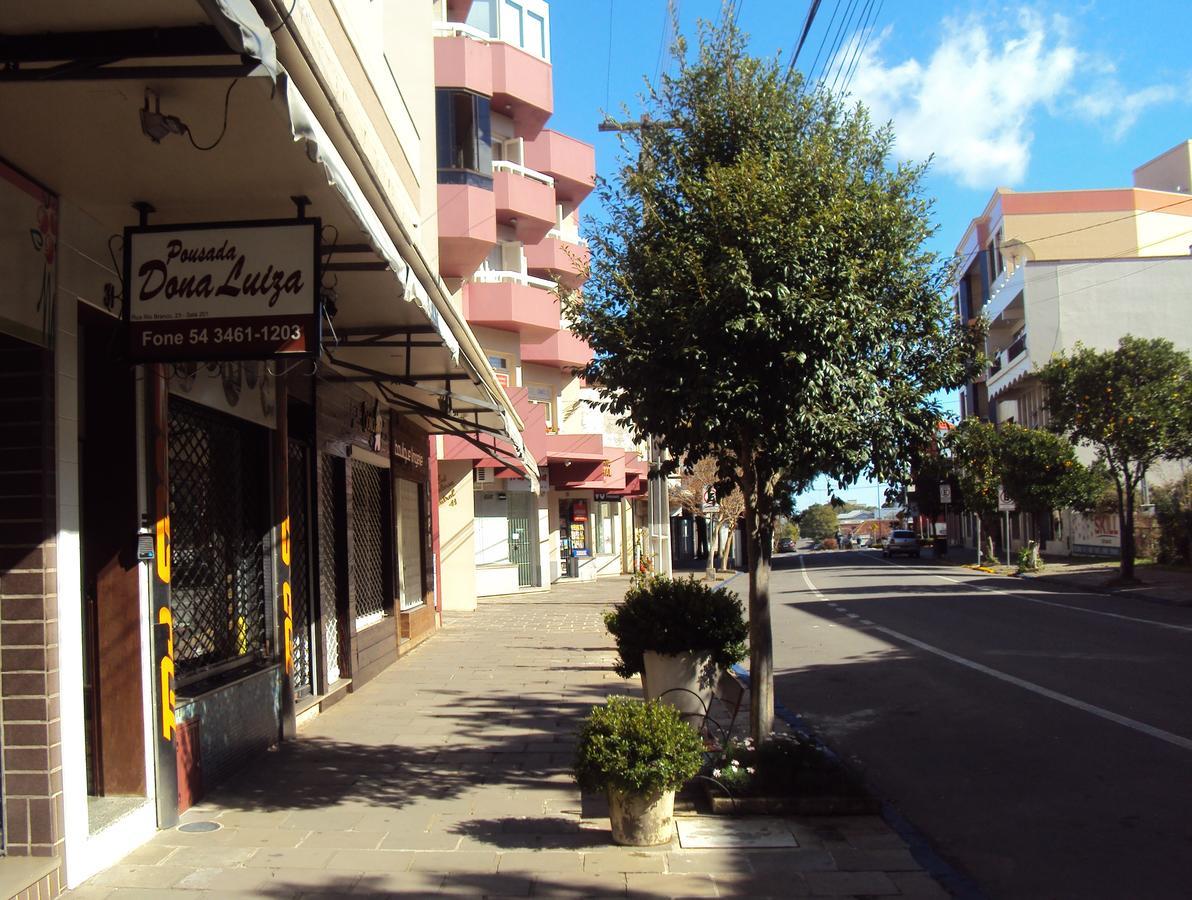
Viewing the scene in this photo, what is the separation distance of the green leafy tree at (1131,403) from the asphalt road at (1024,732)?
637cm

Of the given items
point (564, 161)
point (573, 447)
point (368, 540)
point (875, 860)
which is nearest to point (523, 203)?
point (564, 161)

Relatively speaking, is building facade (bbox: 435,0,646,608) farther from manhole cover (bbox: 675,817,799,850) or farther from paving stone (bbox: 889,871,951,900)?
paving stone (bbox: 889,871,951,900)

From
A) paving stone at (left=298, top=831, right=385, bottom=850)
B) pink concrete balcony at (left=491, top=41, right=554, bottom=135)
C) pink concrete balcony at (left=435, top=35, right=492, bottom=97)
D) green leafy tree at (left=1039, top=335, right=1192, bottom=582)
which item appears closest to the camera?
paving stone at (left=298, top=831, right=385, bottom=850)

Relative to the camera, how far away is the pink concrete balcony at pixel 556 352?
3034 centimetres

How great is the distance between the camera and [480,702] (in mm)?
10930

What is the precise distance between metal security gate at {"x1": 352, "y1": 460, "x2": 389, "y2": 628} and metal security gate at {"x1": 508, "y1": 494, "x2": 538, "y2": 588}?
1352cm

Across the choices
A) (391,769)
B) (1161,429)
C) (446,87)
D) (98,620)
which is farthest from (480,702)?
(1161,429)

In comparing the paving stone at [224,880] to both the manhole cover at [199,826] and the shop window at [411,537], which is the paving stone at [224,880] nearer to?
the manhole cover at [199,826]

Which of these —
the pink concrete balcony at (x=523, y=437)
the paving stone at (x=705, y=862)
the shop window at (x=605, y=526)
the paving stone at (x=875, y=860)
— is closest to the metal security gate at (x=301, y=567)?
the paving stone at (x=705, y=862)

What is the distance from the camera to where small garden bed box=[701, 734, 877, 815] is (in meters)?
6.47

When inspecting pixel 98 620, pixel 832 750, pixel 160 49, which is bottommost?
pixel 832 750

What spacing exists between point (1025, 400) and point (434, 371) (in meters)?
46.5

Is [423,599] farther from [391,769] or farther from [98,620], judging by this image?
[98,620]

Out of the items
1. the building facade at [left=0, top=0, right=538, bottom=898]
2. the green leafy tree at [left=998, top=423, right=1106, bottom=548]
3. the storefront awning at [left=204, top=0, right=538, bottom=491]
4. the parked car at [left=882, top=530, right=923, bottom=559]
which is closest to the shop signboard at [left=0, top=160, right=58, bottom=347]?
the building facade at [left=0, top=0, right=538, bottom=898]
